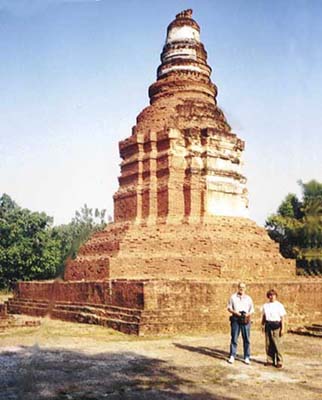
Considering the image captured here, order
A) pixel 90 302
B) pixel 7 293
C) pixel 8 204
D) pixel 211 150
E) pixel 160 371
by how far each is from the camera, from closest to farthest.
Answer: pixel 160 371 → pixel 90 302 → pixel 211 150 → pixel 7 293 → pixel 8 204

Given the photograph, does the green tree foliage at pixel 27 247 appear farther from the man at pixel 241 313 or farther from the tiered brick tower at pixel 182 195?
the man at pixel 241 313

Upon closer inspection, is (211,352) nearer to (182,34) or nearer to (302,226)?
(182,34)

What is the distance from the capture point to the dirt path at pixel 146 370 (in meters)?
6.58

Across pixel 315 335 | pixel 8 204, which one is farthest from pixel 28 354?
pixel 8 204

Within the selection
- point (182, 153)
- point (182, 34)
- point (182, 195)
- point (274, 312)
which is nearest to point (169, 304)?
point (274, 312)

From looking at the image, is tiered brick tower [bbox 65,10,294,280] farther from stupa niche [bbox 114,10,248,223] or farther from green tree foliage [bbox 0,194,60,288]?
green tree foliage [bbox 0,194,60,288]

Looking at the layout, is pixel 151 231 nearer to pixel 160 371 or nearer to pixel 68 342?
pixel 68 342

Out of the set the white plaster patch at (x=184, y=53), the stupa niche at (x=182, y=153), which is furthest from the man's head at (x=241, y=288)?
the white plaster patch at (x=184, y=53)

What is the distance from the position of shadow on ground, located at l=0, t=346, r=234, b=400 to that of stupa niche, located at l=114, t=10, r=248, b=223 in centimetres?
846

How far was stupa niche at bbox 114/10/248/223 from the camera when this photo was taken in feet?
57.4

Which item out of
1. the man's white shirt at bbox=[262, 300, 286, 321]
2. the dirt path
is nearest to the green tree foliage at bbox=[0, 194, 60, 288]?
the dirt path

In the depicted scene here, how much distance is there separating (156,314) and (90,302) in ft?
11.4

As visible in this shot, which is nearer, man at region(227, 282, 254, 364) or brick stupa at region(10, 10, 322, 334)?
man at region(227, 282, 254, 364)

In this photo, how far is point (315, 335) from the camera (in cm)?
1259
